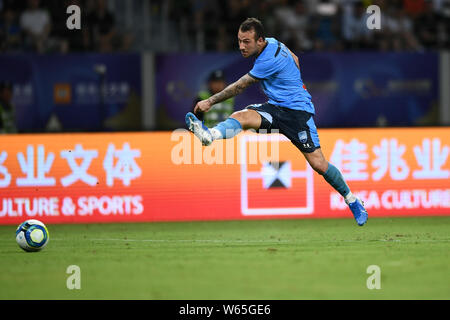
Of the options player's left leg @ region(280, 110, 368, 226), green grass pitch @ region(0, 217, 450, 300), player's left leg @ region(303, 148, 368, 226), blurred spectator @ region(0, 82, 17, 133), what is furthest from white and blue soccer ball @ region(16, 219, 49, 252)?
blurred spectator @ region(0, 82, 17, 133)

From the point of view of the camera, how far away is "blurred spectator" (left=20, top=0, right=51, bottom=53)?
17547 mm

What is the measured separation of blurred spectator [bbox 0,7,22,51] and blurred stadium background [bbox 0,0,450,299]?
40 mm

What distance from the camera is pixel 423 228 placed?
1177cm

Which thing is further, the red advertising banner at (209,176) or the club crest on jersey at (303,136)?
the red advertising banner at (209,176)

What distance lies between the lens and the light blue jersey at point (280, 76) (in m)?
10.1

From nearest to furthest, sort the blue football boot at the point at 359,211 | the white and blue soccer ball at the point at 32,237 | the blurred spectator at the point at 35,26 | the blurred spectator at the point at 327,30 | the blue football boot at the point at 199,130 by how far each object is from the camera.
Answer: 1. the white and blue soccer ball at the point at 32,237
2. the blue football boot at the point at 199,130
3. the blue football boot at the point at 359,211
4. the blurred spectator at the point at 35,26
5. the blurred spectator at the point at 327,30

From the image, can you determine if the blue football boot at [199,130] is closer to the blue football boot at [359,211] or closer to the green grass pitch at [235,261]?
the green grass pitch at [235,261]

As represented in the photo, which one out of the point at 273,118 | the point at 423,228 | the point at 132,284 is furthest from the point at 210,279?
the point at 423,228

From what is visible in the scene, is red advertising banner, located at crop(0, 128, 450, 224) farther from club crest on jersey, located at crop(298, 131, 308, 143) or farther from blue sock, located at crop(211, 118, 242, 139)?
blue sock, located at crop(211, 118, 242, 139)

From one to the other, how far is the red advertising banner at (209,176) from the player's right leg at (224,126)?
9.76 ft

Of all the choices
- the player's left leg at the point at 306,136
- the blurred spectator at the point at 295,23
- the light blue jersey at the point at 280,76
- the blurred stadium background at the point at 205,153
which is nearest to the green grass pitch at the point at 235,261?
the blurred stadium background at the point at 205,153

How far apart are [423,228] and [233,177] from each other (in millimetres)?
3069
